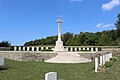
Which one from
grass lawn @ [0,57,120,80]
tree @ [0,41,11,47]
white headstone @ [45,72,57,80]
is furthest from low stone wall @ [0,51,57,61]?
white headstone @ [45,72,57,80]

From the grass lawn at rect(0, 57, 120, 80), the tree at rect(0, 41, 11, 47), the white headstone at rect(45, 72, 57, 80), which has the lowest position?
the grass lawn at rect(0, 57, 120, 80)

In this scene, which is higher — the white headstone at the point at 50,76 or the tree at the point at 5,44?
the tree at the point at 5,44

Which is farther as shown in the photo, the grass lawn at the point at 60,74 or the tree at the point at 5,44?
the tree at the point at 5,44

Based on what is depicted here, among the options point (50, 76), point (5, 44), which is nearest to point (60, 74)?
point (50, 76)

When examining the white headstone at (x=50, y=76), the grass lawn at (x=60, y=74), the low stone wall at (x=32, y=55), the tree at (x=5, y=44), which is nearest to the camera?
the white headstone at (x=50, y=76)

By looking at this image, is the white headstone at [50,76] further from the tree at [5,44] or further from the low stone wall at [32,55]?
the tree at [5,44]

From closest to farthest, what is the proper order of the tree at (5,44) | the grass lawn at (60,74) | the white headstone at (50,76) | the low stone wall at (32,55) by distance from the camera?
1. the white headstone at (50,76)
2. the grass lawn at (60,74)
3. the low stone wall at (32,55)
4. the tree at (5,44)

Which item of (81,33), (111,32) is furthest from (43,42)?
(111,32)

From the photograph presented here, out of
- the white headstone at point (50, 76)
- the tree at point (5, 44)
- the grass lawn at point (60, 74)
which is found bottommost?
the grass lawn at point (60, 74)

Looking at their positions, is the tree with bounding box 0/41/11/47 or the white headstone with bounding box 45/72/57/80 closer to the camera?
the white headstone with bounding box 45/72/57/80

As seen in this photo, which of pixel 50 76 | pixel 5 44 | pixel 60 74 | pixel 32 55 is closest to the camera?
pixel 50 76

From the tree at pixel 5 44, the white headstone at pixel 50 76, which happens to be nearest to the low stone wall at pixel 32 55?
the tree at pixel 5 44

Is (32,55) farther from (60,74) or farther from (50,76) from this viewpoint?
(50,76)

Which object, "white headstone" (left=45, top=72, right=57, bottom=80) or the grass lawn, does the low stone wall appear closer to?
the grass lawn
